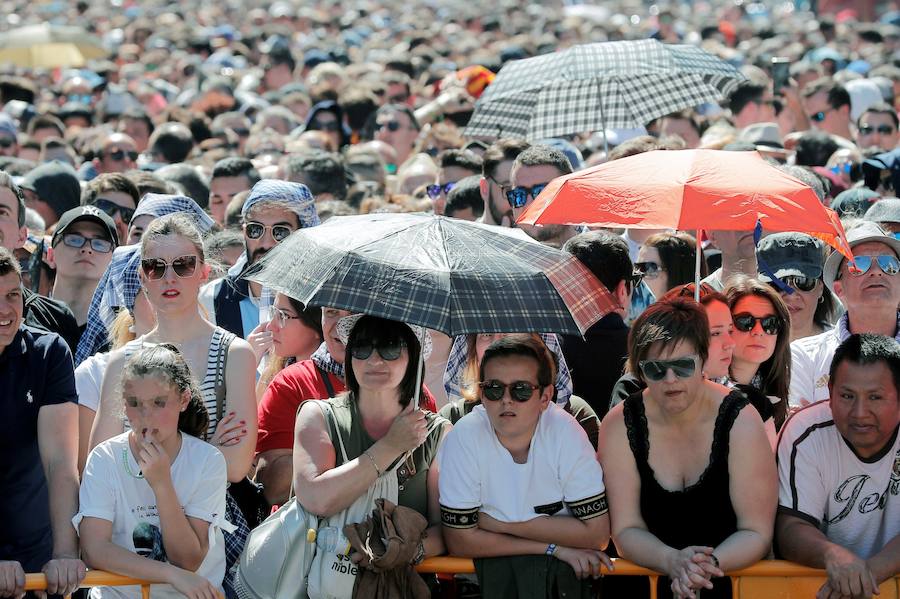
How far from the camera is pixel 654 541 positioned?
4.34 meters

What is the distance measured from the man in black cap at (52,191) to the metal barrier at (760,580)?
4.90 metres

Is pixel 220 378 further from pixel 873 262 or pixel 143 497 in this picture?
pixel 873 262

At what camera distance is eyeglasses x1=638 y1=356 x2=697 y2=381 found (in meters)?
4.41

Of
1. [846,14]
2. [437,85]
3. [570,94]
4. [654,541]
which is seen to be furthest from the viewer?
[846,14]

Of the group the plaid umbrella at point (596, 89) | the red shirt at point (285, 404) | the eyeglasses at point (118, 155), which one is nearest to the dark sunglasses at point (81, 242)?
the red shirt at point (285, 404)

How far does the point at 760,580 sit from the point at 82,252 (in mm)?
3650

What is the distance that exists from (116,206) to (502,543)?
3858 mm

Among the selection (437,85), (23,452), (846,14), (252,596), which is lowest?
(846,14)

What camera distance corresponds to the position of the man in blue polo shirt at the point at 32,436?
4.49 metres

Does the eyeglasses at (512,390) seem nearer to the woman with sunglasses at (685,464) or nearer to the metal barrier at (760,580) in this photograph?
the woman with sunglasses at (685,464)

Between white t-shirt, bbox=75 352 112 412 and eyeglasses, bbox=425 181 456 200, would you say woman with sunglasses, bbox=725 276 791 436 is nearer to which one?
white t-shirt, bbox=75 352 112 412

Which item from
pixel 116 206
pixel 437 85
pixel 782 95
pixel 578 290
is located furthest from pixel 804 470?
pixel 437 85

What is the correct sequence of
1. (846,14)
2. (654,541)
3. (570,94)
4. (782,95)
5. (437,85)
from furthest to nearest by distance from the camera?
(846,14), (437,85), (782,95), (570,94), (654,541)

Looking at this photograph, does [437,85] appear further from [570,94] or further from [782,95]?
[570,94]
